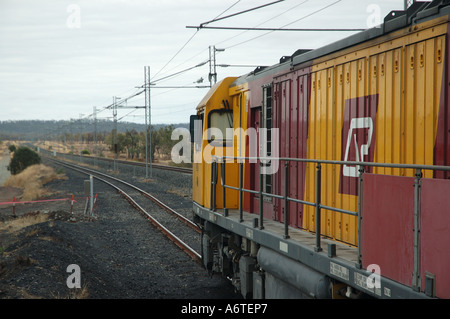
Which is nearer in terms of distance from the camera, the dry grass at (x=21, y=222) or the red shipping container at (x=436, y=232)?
the red shipping container at (x=436, y=232)

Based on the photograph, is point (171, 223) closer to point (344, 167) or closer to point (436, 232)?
point (344, 167)

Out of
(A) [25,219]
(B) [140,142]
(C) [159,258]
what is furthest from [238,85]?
(B) [140,142]

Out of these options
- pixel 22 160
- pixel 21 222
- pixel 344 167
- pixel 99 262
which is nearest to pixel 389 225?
pixel 344 167

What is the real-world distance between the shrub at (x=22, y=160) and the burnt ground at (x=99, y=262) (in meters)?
39.3

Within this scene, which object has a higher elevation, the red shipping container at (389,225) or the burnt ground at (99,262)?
the red shipping container at (389,225)

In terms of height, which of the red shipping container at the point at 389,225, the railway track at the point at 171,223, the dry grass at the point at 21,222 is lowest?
the dry grass at the point at 21,222

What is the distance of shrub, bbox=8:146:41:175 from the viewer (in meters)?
56.8

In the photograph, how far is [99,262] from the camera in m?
13.0

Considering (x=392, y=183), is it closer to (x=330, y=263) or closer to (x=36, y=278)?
(x=330, y=263)

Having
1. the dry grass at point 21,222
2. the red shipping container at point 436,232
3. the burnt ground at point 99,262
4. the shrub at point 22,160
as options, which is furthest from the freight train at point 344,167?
the shrub at point 22,160

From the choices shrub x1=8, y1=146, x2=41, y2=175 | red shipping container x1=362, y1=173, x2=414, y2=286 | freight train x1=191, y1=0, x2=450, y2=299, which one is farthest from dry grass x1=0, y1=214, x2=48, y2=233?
shrub x1=8, y1=146, x2=41, y2=175

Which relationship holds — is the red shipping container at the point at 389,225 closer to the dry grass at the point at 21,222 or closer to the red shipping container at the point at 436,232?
the red shipping container at the point at 436,232

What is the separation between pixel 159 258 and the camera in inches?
525

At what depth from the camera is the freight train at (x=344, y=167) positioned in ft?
14.5
